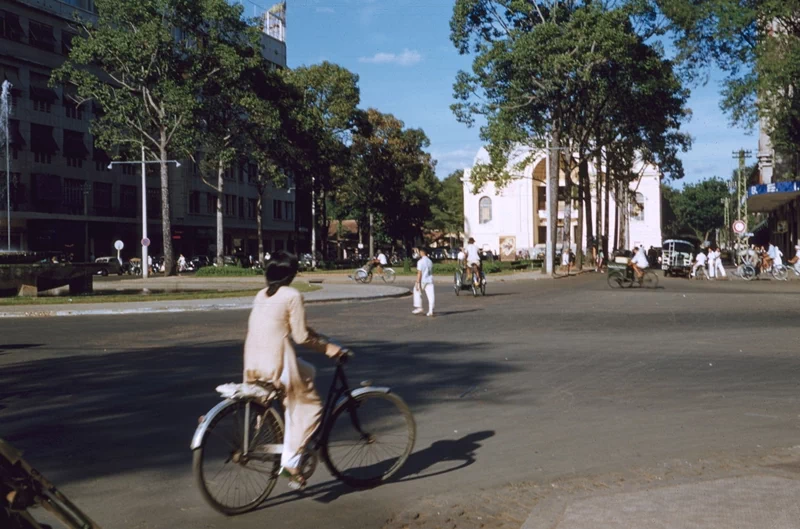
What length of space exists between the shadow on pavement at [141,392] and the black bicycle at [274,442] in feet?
1.85

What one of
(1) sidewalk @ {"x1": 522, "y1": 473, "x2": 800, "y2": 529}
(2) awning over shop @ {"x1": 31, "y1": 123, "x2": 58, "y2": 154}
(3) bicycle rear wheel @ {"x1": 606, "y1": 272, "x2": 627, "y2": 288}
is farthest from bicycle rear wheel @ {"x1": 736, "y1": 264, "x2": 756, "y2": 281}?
(2) awning over shop @ {"x1": 31, "y1": 123, "x2": 58, "y2": 154}

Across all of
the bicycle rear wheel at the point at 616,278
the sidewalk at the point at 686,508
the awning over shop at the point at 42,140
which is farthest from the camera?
the awning over shop at the point at 42,140

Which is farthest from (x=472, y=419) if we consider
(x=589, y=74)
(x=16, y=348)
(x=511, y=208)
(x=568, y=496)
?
(x=511, y=208)

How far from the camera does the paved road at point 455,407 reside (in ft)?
19.4

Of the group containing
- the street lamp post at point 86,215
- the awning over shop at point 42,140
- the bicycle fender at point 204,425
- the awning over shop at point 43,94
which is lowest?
the bicycle fender at point 204,425

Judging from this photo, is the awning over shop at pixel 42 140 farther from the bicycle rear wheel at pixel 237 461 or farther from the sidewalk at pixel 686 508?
the sidewalk at pixel 686 508

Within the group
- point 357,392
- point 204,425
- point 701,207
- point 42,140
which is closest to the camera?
point 204,425

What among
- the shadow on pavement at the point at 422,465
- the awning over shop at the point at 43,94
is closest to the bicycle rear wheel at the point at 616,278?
the shadow on pavement at the point at 422,465

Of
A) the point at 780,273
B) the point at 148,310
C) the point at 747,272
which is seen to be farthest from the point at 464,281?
the point at 780,273

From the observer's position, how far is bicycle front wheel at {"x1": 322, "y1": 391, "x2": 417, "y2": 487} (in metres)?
6.11

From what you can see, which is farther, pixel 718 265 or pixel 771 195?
pixel 771 195

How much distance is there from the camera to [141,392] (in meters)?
10.2

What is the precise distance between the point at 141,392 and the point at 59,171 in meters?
57.7

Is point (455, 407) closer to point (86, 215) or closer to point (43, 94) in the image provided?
point (43, 94)
